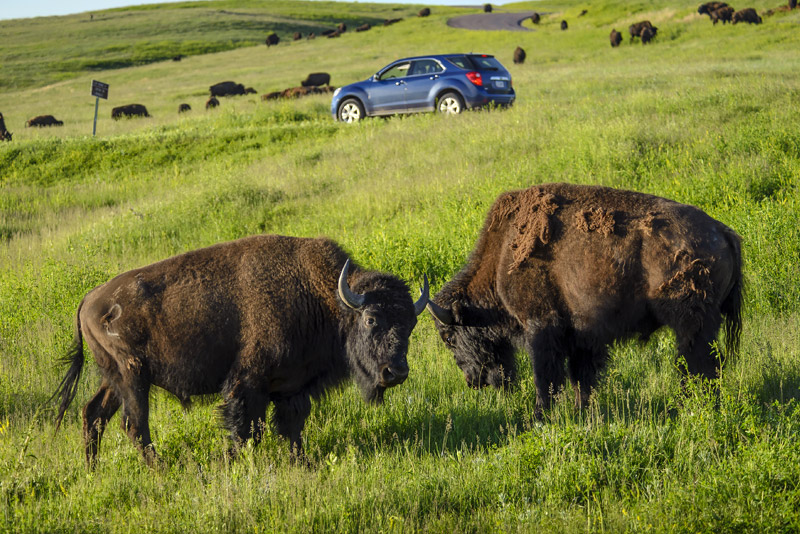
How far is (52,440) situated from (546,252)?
173 inches

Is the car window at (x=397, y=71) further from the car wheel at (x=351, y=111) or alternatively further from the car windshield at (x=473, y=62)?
the car windshield at (x=473, y=62)

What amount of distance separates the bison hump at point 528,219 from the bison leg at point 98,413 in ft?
11.4

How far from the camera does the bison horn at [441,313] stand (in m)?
6.50

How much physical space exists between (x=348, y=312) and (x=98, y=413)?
2.19m

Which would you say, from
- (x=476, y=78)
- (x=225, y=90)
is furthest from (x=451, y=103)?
(x=225, y=90)

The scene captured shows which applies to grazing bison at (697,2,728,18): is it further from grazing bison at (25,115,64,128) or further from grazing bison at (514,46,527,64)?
grazing bison at (25,115,64,128)

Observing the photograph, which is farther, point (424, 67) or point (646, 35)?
point (646, 35)

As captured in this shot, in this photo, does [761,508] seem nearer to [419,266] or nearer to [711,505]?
[711,505]

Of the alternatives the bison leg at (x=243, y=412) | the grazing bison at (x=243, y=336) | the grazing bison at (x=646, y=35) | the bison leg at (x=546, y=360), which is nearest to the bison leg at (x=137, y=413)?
the grazing bison at (x=243, y=336)

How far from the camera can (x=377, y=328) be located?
549 centimetres

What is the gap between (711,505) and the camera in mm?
4184

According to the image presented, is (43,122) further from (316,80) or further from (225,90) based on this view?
(316,80)

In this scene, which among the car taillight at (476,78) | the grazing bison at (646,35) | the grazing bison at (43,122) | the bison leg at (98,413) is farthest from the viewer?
the grazing bison at (646,35)

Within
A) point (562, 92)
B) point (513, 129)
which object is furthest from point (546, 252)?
point (562, 92)
